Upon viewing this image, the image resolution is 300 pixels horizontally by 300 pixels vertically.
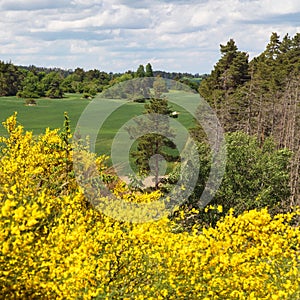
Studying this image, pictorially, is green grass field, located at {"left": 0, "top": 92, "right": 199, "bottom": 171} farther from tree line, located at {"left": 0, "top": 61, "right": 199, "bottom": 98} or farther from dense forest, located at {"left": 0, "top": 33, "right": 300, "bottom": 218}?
dense forest, located at {"left": 0, "top": 33, "right": 300, "bottom": 218}

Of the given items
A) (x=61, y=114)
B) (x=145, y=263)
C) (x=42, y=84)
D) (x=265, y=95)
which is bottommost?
(x=145, y=263)

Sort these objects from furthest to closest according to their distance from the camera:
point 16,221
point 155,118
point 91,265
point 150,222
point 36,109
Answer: point 36,109 → point 155,118 → point 150,222 → point 91,265 → point 16,221

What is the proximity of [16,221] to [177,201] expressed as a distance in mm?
18583

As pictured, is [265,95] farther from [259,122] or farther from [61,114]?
[61,114]

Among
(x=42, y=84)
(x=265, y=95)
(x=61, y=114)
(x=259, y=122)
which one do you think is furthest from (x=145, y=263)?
(x=42, y=84)

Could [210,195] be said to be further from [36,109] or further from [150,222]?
[36,109]

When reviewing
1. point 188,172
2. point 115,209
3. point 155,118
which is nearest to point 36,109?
point 155,118

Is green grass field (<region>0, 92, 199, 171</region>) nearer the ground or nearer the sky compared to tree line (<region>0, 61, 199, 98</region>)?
nearer the ground

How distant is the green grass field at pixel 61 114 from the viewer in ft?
188

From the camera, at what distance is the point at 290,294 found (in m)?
7.83

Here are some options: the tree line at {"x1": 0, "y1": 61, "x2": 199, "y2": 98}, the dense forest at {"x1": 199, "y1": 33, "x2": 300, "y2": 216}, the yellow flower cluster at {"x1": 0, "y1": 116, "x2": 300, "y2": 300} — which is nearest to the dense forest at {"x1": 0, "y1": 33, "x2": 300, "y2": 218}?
the dense forest at {"x1": 199, "y1": 33, "x2": 300, "y2": 216}

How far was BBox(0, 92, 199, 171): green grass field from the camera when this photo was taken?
188 ft

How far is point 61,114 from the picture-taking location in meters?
76.0

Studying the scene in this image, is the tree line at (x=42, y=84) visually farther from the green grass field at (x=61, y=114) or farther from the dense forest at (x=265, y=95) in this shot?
the dense forest at (x=265, y=95)
